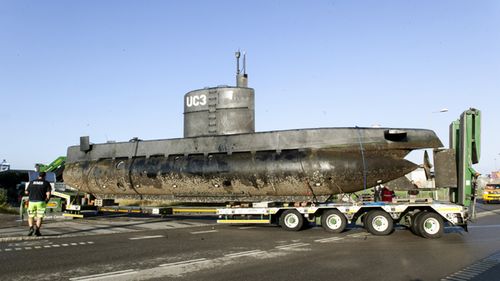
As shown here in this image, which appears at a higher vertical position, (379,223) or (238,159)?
(238,159)

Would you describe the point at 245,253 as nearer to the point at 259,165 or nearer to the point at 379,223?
the point at 379,223

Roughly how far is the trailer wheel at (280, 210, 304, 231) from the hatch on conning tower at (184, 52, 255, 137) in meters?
4.46

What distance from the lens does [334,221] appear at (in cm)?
1377

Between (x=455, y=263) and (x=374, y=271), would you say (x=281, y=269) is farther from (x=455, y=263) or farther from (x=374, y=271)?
(x=455, y=263)

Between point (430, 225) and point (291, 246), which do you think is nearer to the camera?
point (291, 246)

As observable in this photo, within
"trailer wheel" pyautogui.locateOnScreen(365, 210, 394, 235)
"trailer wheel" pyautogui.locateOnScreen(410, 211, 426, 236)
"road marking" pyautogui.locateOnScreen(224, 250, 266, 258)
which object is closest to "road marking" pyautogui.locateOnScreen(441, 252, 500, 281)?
"trailer wheel" pyautogui.locateOnScreen(410, 211, 426, 236)

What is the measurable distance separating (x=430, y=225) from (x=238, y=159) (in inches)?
281

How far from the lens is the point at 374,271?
759 centimetres

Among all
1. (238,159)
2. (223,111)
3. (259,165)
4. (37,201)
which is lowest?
(37,201)

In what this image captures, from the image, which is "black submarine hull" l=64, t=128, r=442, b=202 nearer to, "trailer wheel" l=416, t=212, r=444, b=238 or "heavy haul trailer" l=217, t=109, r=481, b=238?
"heavy haul trailer" l=217, t=109, r=481, b=238

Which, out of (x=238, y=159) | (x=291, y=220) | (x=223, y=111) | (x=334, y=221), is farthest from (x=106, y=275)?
(x=223, y=111)

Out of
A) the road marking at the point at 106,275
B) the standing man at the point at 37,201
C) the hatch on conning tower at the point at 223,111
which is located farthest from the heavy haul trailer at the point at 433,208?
the road marking at the point at 106,275

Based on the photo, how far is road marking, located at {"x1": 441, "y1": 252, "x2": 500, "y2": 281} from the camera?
7125mm

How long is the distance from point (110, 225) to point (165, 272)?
30.5 feet
